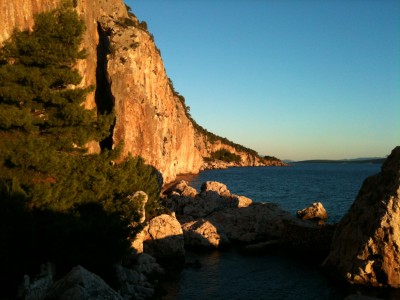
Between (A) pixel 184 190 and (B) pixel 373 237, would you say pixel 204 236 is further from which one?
(A) pixel 184 190

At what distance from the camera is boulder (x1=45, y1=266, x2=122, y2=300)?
9.42m

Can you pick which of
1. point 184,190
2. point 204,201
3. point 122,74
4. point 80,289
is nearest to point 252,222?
point 204,201

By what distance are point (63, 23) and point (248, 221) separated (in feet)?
72.2

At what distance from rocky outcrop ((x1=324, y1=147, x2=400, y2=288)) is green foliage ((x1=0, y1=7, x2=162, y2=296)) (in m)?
12.7

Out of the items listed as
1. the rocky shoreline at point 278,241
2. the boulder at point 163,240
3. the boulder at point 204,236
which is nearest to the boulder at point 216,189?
the rocky shoreline at point 278,241

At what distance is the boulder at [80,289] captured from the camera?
9.42 meters

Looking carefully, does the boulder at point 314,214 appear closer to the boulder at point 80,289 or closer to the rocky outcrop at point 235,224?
the rocky outcrop at point 235,224

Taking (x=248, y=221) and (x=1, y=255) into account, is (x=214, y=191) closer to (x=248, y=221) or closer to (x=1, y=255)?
(x=248, y=221)

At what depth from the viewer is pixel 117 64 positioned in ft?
160

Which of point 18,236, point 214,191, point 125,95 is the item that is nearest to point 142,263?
point 18,236

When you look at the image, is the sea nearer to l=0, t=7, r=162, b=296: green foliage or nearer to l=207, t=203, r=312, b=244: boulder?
l=207, t=203, r=312, b=244: boulder

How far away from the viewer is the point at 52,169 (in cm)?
1709

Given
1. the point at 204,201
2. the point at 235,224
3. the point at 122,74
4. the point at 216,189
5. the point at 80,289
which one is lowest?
the point at 235,224

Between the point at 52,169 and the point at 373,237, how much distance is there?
17.5 m
